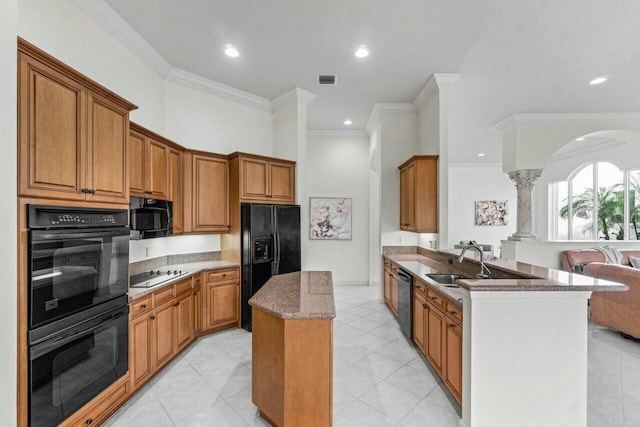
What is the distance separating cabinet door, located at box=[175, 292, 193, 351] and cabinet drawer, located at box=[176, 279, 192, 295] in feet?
0.17

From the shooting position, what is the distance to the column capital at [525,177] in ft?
17.8

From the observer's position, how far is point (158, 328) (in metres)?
2.69

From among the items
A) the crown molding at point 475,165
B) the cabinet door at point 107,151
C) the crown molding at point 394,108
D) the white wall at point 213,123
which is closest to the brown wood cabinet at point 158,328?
the cabinet door at point 107,151

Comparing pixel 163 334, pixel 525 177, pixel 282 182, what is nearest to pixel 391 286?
pixel 282 182

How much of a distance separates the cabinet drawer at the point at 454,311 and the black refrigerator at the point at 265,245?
7.54 ft

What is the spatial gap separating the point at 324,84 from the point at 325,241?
333 centimetres

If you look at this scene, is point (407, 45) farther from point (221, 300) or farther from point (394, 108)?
point (221, 300)

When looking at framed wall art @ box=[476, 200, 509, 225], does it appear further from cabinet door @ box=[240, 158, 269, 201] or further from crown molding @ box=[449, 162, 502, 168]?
cabinet door @ box=[240, 158, 269, 201]

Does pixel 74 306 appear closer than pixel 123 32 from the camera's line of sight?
Yes

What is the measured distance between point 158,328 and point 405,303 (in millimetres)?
2668

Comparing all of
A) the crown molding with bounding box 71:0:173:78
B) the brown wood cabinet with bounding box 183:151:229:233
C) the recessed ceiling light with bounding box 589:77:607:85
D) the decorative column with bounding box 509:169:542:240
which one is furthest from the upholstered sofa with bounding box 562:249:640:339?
the crown molding with bounding box 71:0:173:78

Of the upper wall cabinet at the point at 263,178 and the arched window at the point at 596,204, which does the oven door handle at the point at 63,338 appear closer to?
the upper wall cabinet at the point at 263,178

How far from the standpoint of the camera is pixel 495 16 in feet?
9.15

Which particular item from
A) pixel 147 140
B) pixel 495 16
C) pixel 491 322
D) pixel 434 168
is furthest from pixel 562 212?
pixel 147 140
